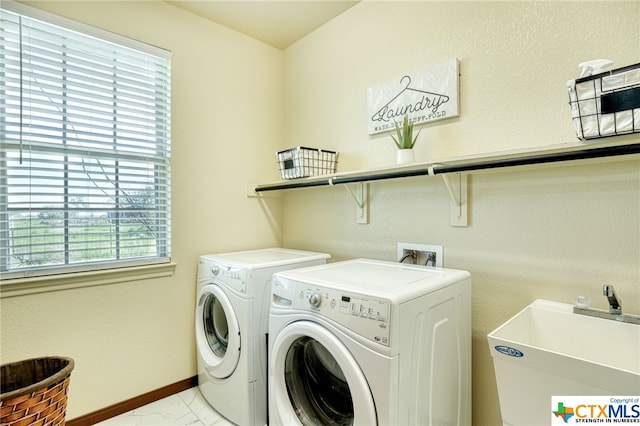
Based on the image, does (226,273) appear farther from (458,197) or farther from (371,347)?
(458,197)

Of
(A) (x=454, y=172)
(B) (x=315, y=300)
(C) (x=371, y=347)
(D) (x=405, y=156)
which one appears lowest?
(C) (x=371, y=347)

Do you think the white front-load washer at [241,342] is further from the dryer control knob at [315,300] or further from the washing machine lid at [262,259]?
the dryer control knob at [315,300]

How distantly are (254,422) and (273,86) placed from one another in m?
2.40

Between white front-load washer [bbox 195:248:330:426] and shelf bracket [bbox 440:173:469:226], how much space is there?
0.87 m

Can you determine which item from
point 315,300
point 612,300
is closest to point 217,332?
point 315,300

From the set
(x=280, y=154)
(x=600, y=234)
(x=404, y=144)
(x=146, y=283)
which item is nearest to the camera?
(x=600, y=234)

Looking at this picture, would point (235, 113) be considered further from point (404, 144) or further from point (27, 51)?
point (404, 144)

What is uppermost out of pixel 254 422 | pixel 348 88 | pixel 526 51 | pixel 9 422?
pixel 348 88

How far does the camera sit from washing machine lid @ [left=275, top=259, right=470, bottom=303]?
115cm

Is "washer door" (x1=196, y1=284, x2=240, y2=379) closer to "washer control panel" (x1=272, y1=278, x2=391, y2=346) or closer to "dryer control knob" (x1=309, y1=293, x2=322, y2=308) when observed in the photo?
"washer control panel" (x1=272, y1=278, x2=391, y2=346)

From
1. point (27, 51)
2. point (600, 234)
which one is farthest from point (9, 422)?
point (600, 234)

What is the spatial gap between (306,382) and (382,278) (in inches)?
23.2

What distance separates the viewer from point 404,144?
5.64 feet

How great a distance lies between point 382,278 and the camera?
1.38 meters
